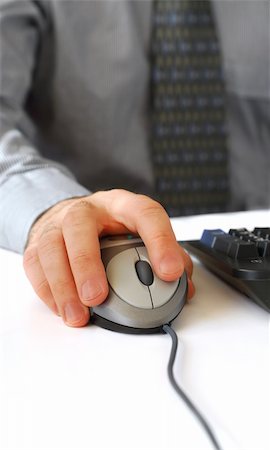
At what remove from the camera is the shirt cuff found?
0.48 meters

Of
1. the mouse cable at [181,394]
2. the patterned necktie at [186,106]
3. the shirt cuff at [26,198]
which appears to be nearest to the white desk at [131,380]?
the mouse cable at [181,394]

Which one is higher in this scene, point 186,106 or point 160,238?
point 160,238

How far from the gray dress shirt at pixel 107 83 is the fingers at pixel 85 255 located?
581mm

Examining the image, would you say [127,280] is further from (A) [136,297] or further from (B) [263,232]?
(B) [263,232]

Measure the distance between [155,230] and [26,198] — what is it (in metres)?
0.20

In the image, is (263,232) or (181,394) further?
(263,232)

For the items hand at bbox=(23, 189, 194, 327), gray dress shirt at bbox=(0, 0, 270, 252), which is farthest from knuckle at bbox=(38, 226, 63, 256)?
gray dress shirt at bbox=(0, 0, 270, 252)

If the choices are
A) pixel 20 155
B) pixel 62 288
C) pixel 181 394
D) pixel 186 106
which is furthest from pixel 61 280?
pixel 186 106

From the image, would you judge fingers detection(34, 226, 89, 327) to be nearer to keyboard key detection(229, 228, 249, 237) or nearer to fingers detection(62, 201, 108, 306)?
fingers detection(62, 201, 108, 306)

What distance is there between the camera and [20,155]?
60cm

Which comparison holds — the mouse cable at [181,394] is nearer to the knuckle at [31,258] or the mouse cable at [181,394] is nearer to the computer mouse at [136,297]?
the computer mouse at [136,297]

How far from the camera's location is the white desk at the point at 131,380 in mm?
220

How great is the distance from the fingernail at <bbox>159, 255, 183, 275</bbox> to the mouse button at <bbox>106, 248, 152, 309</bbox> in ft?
0.05

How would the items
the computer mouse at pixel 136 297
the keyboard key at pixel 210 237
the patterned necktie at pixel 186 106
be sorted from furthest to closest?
the patterned necktie at pixel 186 106 → the keyboard key at pixel 210 237 → the computer mouse at pixel 136 297
